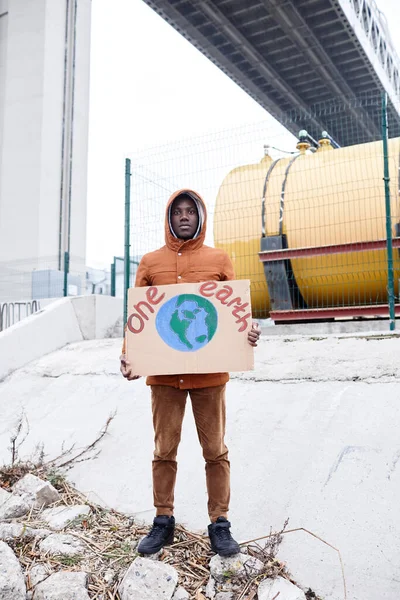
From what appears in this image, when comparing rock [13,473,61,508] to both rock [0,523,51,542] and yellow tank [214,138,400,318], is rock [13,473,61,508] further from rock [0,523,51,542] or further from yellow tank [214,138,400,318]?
yellow tank [214,138,400,318]

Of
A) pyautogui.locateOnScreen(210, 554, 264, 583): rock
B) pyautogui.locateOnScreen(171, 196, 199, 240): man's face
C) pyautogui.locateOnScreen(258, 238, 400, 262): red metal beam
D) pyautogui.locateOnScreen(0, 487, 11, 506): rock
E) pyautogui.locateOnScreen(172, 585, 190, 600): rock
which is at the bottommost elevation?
pyautogui.locateOnScreen(172, 585, 190, 600): rock

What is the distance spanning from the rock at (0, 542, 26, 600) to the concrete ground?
32.6 inches

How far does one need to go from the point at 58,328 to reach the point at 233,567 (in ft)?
15.8

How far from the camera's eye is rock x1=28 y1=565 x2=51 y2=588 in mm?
2188

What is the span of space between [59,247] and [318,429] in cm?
1299

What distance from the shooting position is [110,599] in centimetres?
210

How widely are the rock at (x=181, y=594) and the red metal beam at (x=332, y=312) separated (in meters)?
4.01

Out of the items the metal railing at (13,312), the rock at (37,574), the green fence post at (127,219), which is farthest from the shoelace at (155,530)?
the metal railing at (13,312)

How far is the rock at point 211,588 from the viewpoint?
2106 mm

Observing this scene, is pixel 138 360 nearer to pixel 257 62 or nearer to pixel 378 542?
pixel 378 542

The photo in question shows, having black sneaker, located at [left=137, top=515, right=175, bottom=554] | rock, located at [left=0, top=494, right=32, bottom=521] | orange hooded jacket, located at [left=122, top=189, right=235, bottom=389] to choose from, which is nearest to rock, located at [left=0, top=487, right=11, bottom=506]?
rock, located at [left=0, top=494, right=32, bottom=521]

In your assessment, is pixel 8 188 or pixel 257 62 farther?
pixel 257 62

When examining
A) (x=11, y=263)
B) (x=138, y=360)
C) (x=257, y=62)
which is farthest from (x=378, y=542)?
(x=257, y=62)

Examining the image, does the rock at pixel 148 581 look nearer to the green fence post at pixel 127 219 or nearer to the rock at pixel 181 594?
the rock at pixel 181 594
